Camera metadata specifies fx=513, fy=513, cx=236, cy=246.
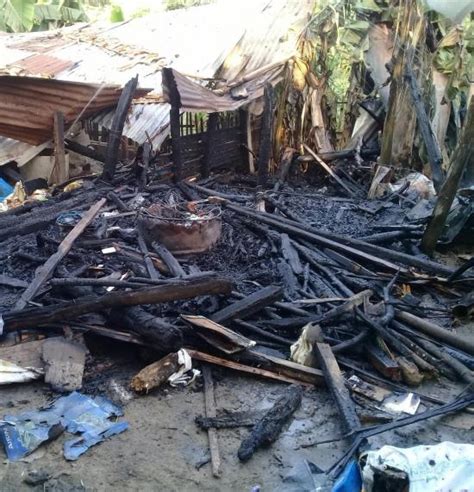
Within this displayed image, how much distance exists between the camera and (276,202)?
8.73m

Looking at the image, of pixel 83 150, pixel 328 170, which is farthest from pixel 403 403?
pixel 328 170

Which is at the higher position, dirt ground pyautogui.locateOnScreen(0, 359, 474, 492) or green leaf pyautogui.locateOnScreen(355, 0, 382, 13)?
green leaf pyautogui.locateOnScreen(355, 0, 382, 13)

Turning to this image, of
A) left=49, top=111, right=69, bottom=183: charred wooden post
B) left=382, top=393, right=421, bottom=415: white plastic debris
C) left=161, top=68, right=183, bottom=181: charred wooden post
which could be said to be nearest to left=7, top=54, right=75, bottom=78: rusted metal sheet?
left=49, top=111, right=69, bottom=183: charred wooden post

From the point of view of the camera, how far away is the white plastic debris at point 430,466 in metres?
2.49

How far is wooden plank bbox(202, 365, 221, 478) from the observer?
3.33 metres

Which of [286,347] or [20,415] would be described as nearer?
[20,415]

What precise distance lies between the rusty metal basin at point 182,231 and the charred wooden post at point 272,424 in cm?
284

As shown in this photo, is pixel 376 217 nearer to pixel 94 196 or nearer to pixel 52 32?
pixel 94 196

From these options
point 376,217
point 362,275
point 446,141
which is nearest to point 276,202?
point 376,217

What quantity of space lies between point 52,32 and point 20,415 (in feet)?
43.3

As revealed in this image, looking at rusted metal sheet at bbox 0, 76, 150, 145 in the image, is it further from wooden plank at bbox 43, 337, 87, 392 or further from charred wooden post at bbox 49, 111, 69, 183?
wooden plank at bbox 43, 337, 87, 392

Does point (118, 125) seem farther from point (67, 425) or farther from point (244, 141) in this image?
point (67, 425)

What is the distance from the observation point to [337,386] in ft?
13.2

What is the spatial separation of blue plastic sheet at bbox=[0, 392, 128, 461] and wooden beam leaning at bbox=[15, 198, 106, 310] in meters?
1.27
